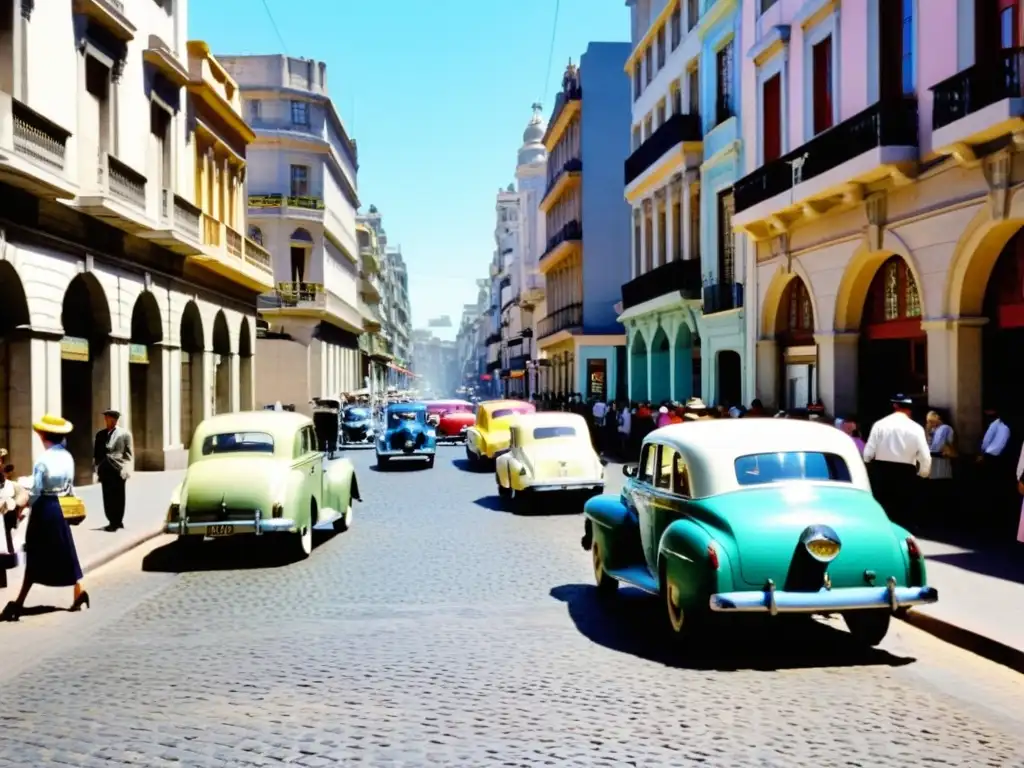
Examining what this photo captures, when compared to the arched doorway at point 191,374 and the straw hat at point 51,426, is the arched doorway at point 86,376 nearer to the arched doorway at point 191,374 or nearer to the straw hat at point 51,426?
the arched doorway at point 191,374

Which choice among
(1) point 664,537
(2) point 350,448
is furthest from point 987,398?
(2) point 350,448

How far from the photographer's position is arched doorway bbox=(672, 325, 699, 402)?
3134 cm

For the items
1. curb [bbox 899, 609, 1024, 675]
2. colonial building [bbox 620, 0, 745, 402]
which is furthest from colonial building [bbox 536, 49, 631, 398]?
curb [bbox 899, 609, 1024, 675]

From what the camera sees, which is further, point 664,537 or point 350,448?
point 350,448

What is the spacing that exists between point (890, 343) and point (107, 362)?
14580 mm

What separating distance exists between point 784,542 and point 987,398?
30.4 ft

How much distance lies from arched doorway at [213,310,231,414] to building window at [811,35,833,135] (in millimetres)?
17906

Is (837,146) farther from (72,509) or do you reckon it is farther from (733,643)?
(72,509)

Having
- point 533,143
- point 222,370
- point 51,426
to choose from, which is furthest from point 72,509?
point 533,143

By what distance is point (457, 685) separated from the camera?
6.68 metres

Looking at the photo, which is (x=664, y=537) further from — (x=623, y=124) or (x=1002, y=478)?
(x=623, y=124)

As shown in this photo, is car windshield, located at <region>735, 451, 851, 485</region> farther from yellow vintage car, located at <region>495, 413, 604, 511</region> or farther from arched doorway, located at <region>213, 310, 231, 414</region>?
arched doorway, located at <region>213, 310, 231, 414</region>

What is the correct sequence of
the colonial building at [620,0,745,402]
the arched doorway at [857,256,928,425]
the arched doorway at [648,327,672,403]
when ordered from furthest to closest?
the arched doorway at [648,327,672,403] < the colonial building at [620,0,745,402] < the arched doorway at [857,256,928,425]

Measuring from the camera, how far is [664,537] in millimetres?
7961
